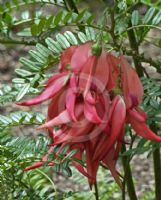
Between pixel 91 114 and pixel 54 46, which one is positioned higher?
pixel 54 46

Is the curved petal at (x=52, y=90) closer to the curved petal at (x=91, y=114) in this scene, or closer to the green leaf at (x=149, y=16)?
the curved petal at (x=91, y=114)

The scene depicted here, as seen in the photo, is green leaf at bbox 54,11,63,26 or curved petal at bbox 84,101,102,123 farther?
green leaf at bbox 54,11,63,26

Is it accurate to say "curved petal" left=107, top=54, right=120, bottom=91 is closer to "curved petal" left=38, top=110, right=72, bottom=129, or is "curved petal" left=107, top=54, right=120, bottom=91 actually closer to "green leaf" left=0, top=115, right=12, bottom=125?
"curved petal" left=38, top=110, right=72, bottom=129

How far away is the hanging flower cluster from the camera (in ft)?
2.78

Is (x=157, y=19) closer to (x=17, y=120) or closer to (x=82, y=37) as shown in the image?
(x=82, y=37)

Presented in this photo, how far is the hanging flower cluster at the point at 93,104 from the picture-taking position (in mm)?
846

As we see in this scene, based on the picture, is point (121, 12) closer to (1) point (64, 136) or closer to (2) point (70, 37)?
(2) point (70, 37)

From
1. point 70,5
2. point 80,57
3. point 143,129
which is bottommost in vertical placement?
point 143,129

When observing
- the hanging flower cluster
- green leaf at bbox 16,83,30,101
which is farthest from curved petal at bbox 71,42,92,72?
green leaf at bbox 16,83,30,101

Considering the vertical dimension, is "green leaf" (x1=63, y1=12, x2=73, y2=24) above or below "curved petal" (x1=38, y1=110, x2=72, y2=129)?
above

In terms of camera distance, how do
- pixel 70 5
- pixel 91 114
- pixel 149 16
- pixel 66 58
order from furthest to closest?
pixel 70 5 → pixel 149 16 → pixel 66 58 → pixel 91 114

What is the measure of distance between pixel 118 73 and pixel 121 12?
0.20 m

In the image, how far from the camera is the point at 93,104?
83 cm

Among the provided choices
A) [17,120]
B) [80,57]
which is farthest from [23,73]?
[17,120]
